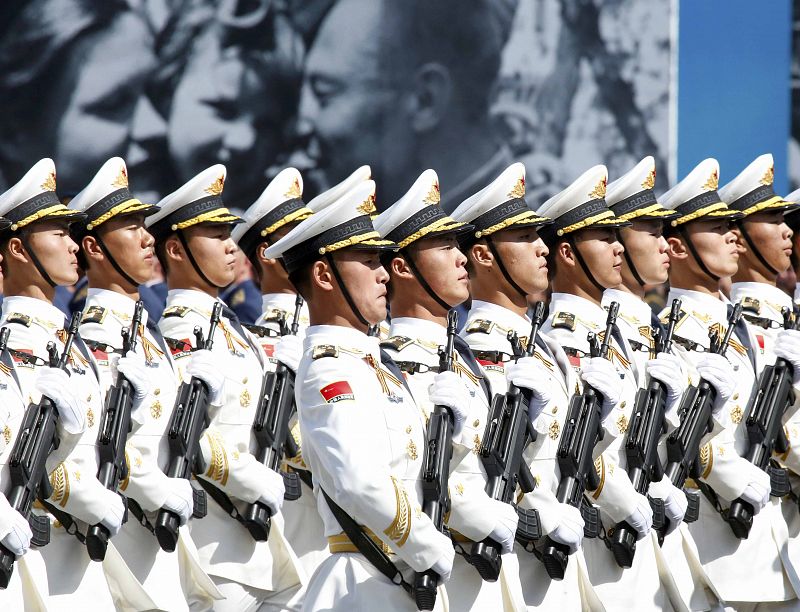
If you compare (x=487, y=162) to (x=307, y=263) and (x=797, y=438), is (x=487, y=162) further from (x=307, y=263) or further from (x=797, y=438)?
(x=307, y=263)

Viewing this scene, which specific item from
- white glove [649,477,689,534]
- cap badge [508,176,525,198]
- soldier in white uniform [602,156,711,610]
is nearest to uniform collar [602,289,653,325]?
soldier in white uniform [602,156,711,610]

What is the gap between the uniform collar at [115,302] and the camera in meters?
7.73

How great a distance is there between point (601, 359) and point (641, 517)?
0.69 metres

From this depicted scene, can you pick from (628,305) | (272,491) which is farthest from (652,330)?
(272,491)

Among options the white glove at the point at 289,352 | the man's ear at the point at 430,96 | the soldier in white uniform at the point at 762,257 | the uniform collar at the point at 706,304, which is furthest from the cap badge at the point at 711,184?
the man's ear at the point at 430,96

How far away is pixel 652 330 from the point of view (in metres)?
8.29

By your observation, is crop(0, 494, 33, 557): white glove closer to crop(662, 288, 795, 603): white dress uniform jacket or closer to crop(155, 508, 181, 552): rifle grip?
crop(155, 508, 181, 552): rifle grip

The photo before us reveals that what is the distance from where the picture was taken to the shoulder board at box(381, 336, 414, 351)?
676cm

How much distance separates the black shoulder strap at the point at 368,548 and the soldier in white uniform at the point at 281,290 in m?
2.58

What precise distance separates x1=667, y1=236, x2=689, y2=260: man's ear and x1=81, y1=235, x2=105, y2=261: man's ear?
2788 millimetres

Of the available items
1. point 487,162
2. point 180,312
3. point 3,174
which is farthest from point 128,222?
point 487,162

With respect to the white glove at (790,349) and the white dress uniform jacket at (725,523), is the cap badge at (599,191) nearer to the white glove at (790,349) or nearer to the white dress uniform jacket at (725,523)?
the white dress uniform jacket at (725,523)

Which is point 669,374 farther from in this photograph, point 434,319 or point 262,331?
point 262,331

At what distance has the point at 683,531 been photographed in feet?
26.9
